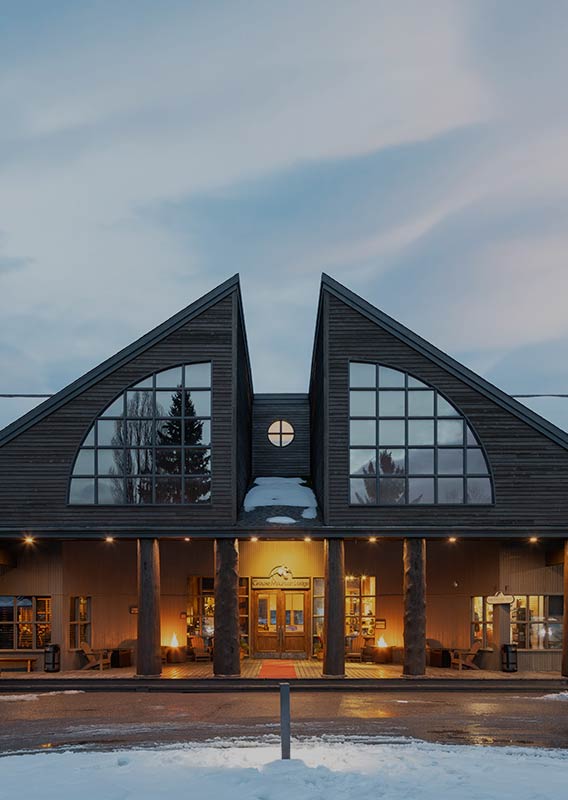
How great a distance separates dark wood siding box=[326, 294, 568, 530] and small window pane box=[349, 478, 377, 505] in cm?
19

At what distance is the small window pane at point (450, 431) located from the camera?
2317 centimetres

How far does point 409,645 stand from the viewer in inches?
893

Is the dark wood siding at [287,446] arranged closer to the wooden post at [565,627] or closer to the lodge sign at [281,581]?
the lodge sign at [281,581]

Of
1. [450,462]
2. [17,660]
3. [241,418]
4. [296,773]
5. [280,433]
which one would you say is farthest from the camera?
[280,433]

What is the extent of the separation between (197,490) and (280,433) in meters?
8.50

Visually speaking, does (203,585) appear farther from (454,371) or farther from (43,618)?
(454,371)

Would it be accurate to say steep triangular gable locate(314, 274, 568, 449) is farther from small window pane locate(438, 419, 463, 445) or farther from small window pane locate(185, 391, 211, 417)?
small window pane locate(185, 391, 211, 417)

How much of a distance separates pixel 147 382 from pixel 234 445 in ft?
9.02

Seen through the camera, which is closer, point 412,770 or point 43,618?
point 412,770

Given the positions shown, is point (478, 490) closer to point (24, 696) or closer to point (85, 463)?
point (85, 463)

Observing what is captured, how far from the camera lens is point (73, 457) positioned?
912 inches

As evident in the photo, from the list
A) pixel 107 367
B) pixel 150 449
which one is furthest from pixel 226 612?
pixel 107 367

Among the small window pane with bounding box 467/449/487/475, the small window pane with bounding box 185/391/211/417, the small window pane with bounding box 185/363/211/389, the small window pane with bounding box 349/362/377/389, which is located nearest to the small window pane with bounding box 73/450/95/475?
the small window pane with bounding box 185/391/211/417

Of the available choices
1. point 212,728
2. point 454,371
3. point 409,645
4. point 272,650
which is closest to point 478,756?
point 212,728
